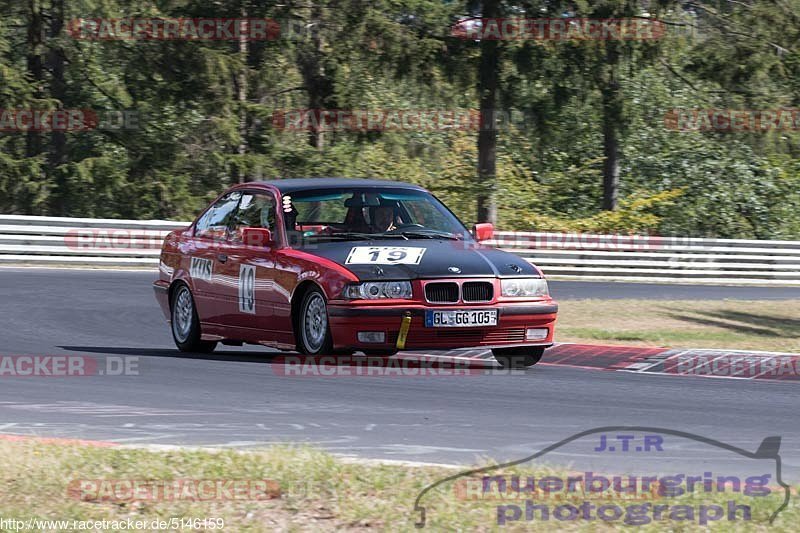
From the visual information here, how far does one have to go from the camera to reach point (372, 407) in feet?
27.6

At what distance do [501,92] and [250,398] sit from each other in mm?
20629

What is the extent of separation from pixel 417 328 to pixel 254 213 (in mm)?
2351

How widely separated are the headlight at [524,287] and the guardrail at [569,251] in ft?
43.4

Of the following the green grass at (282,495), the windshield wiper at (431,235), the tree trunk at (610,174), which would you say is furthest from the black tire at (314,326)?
the tree trunk at (610,174)

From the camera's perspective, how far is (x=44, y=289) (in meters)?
17.4

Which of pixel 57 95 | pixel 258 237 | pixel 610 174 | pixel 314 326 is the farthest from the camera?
pixel 610 174

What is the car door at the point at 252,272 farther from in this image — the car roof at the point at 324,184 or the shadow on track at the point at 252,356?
the shadow on track at the point at 252,356

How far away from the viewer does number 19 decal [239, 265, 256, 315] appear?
10820mm

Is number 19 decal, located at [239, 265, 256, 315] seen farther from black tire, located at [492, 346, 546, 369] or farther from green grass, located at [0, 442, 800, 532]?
green grass, located at [0, 442, 800, 532]

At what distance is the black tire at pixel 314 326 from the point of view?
32.2 feet

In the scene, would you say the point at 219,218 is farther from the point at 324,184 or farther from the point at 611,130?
the point at 611,130

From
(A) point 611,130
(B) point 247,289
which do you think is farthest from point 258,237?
(A) point 611,130

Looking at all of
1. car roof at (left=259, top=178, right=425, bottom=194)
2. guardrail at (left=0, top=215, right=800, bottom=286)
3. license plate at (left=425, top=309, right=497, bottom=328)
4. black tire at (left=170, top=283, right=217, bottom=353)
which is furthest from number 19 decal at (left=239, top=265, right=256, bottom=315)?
guardrail at (left=0, top=215, right=800, bottom=286)

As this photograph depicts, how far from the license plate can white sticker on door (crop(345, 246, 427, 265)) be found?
0.47 metres
